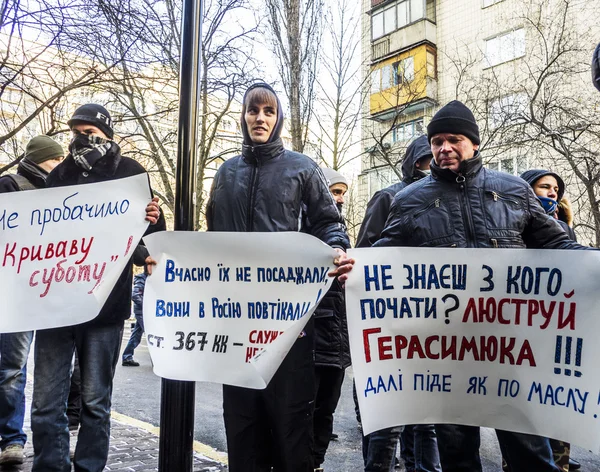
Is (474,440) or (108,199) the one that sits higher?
(108,199)

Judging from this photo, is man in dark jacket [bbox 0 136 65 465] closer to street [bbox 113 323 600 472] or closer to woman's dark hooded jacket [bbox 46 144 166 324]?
woman's dark hooded jacket [bbox 46 144 166 324]

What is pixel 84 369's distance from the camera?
2.82 metres

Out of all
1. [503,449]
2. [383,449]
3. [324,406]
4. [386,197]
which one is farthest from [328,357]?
[503,449]

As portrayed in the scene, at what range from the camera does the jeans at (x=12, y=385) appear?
11.4 ft

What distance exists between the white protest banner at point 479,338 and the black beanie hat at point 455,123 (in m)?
0.59

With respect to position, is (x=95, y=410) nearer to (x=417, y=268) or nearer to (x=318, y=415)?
(x=318, y=415)

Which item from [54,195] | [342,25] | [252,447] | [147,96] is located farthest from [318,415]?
[147,96]

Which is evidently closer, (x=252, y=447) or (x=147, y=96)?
(x=252, y=447)

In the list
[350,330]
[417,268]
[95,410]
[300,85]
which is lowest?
[95,410]

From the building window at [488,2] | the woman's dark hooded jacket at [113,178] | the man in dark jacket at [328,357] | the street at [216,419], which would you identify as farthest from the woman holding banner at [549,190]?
the building window at [488,2]

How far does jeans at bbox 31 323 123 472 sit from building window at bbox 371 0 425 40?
20.7 meters

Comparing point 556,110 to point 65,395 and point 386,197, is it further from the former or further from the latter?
point 65,395

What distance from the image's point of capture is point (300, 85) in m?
12.5

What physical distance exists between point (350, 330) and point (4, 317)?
184 cm
